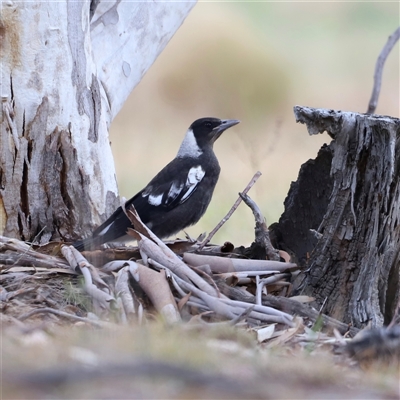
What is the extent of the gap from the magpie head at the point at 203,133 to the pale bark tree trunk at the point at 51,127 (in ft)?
2.79

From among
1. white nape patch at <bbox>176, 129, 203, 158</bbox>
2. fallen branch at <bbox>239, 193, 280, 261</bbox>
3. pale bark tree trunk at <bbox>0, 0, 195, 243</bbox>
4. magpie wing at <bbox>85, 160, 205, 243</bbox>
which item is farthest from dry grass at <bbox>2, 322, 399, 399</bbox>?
white nape patch at <bbox>176, 129, 203, 158</bbox>

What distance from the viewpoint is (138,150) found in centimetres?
926

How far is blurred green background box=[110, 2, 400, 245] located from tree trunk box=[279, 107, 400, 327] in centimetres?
426

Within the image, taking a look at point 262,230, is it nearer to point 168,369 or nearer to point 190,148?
point 190,148

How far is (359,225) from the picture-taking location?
11.8ft

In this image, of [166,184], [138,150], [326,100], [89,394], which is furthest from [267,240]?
[326,100]

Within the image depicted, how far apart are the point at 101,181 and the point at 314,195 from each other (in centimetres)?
153

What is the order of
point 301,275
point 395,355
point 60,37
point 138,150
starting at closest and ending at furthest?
1. point 395,355
2. point 301,275
3. point 60,37
4. point 138,150

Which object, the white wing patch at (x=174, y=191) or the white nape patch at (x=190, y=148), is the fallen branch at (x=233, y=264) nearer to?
the white wing patch at (x=174, y=191)

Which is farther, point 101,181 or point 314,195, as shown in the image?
point 101,181

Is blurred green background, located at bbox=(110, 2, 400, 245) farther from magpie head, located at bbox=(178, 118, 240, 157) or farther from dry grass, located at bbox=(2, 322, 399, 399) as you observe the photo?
dry grass, located at bbox=(2, 322, 399, 399)

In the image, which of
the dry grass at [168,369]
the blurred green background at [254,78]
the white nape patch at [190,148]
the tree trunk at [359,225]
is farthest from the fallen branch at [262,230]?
the blurred green background at [254,78]

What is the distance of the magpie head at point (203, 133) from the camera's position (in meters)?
5.50

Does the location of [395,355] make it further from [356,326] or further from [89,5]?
[89,5]
